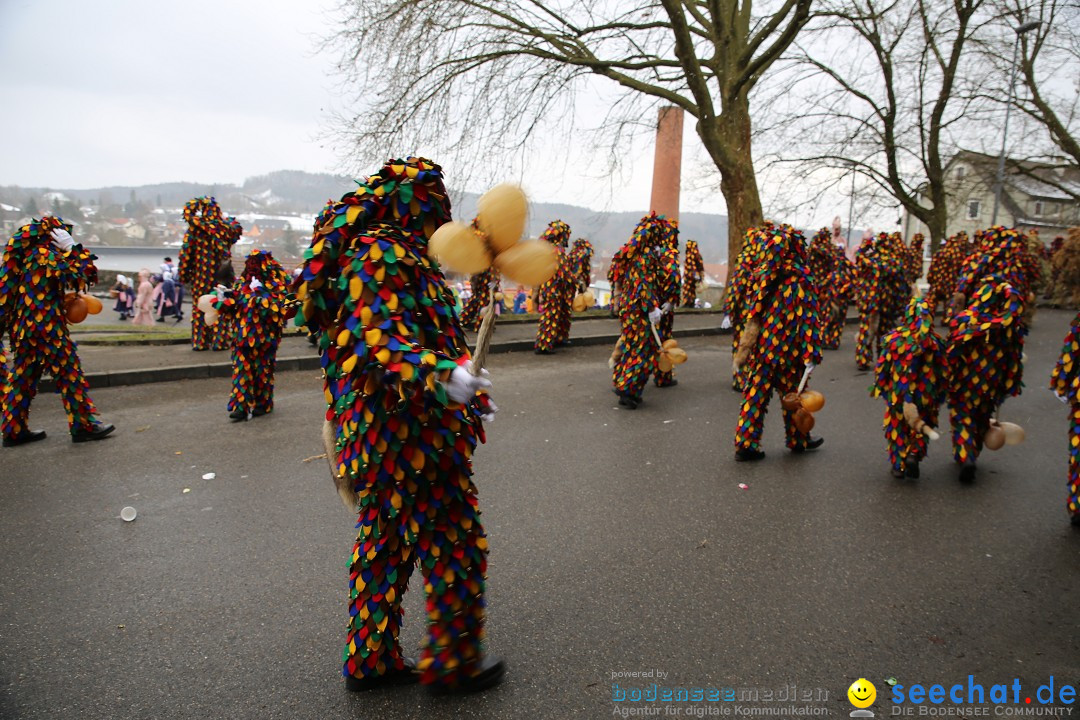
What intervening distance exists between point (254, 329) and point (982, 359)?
252 inches

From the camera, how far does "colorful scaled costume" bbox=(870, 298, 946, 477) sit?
5.16m

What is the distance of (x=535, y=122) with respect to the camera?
15.2m

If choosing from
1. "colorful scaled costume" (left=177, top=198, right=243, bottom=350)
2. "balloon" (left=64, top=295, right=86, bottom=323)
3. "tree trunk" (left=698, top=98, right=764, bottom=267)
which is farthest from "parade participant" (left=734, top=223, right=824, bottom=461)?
"tree trunk" (left=698, top=98, right=764, bottom=267)

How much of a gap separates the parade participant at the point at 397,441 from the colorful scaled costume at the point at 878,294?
7809mm

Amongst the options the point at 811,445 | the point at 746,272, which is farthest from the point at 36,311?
the point at 811,445

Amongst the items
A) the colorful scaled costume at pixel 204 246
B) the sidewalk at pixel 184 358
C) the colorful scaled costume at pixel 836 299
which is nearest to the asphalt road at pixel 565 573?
the sidewalk at pixel 184 358

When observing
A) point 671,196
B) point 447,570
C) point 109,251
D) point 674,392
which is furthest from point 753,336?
point 109,251

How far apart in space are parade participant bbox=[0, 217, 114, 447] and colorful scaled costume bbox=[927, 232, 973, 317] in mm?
15106

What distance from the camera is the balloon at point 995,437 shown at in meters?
5.22

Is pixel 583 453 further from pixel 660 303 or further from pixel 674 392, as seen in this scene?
pixel 674 392

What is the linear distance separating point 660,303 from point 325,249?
18.0 ft

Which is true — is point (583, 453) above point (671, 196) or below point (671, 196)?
below

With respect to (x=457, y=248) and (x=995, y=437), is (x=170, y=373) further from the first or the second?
(x=995, y=437)

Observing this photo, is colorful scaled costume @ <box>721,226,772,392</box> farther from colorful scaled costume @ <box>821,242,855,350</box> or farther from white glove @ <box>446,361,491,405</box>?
colorful scaled costume @ <box>821,242,855,350</box>
